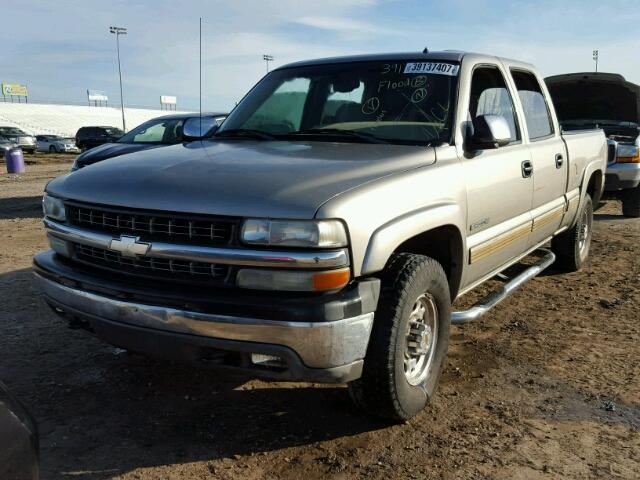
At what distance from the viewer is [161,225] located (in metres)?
2.76

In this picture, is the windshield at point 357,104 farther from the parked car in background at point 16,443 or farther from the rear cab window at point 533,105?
the parked car in background at point 16,443

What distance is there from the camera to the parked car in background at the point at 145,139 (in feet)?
31.2

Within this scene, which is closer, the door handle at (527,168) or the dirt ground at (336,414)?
the dirt ground at (336,414)

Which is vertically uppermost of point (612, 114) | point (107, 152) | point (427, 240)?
point (612, 114)

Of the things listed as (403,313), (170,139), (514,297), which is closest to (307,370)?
(403,313)

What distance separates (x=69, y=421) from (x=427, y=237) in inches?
85.0

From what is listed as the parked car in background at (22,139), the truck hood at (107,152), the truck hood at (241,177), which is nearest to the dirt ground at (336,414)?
the truck hood at (241,177)

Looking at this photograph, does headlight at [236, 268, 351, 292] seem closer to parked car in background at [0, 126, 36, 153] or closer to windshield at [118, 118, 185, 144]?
windshield at [118, 118, 185, 144]

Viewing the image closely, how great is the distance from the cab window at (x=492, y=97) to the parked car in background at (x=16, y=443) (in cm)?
311

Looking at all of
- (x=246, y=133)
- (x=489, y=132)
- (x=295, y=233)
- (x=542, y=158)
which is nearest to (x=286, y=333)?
(x=295, y=233)

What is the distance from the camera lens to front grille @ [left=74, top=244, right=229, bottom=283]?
2.67 meters

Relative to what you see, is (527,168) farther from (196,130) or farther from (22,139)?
(22,139)

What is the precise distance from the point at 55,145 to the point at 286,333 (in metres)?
42.8

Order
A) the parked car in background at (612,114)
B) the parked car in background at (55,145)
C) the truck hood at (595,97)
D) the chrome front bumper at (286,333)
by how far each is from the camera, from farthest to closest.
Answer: the parked car in background at (55,145) → the truck hood at (595,97) → the parked car in background at (612,114) → the chrome front bumper at (286,333)
